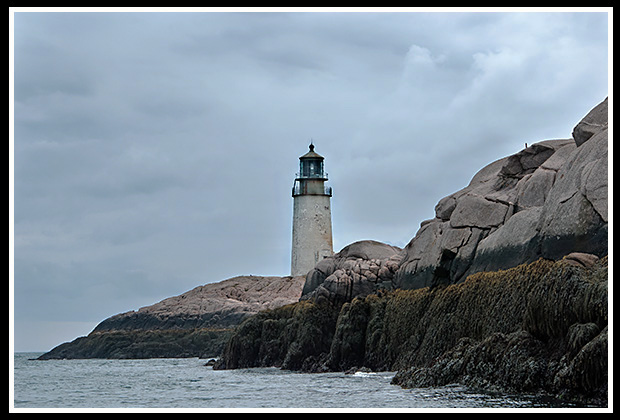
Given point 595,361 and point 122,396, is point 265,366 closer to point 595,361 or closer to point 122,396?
point 122,396

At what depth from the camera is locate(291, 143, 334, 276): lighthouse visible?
52250 mm

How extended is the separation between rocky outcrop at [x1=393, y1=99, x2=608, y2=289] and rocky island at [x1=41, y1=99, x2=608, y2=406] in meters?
0.04

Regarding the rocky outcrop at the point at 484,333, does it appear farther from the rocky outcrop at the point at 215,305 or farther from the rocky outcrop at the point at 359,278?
the rocky outcrop at the point at 215,305

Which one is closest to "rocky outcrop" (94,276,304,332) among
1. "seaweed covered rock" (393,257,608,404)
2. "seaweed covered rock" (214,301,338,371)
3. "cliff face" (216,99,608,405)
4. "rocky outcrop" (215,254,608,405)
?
"seaweed covered rock" (214,301,338,371)

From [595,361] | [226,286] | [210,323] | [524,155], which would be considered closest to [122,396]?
[595,361]

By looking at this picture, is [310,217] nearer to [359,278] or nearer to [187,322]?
[187,322]

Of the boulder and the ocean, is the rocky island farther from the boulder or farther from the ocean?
the ocean

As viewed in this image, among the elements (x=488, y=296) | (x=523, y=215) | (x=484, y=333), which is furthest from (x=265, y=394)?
(x=523, y=215)

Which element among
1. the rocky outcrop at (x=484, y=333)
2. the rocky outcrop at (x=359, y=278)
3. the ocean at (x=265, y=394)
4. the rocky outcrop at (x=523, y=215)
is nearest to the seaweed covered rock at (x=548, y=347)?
the rocky outcrop at (x=484, y=333)

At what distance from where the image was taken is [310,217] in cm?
5231

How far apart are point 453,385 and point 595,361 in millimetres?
4427

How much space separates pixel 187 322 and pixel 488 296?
135ft

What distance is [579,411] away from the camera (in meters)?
10.9

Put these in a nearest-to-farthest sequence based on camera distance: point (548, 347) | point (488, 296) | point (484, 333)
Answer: point (548, 347) → point (484, 333) → point (488, 296)
